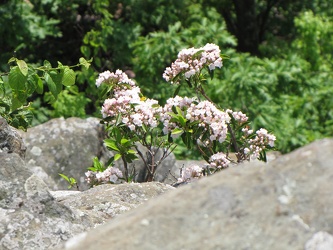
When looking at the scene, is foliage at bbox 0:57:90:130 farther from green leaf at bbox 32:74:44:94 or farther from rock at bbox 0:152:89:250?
rock at bbox 0:152:89:250

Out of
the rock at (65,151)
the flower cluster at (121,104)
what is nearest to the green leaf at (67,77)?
the flower cluster at (121,104)

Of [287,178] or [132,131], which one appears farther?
[132,131]

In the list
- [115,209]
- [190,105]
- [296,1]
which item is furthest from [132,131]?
[296,1]

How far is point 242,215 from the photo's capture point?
204cm

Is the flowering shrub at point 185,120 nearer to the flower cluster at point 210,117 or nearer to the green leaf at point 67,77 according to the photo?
the flower cluster at point 210,117

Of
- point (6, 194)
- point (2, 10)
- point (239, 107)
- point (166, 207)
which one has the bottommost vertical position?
point (239, 107)

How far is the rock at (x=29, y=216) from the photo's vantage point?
2.90 m

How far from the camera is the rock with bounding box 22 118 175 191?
21.6ft

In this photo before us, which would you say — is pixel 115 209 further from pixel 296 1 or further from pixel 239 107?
pixel 296 1

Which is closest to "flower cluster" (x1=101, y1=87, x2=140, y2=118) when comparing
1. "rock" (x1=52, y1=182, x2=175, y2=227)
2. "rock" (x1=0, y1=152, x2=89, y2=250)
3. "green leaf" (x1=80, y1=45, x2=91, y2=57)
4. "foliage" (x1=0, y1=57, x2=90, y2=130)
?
"foliage" (x1=0, y1=57, x2=90, y2=130)

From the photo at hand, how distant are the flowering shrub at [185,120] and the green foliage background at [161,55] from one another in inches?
141

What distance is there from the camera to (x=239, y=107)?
8945 mm

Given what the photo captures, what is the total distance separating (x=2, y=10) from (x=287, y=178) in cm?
827

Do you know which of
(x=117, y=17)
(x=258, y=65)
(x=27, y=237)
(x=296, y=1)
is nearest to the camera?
(x=27, y=237)
